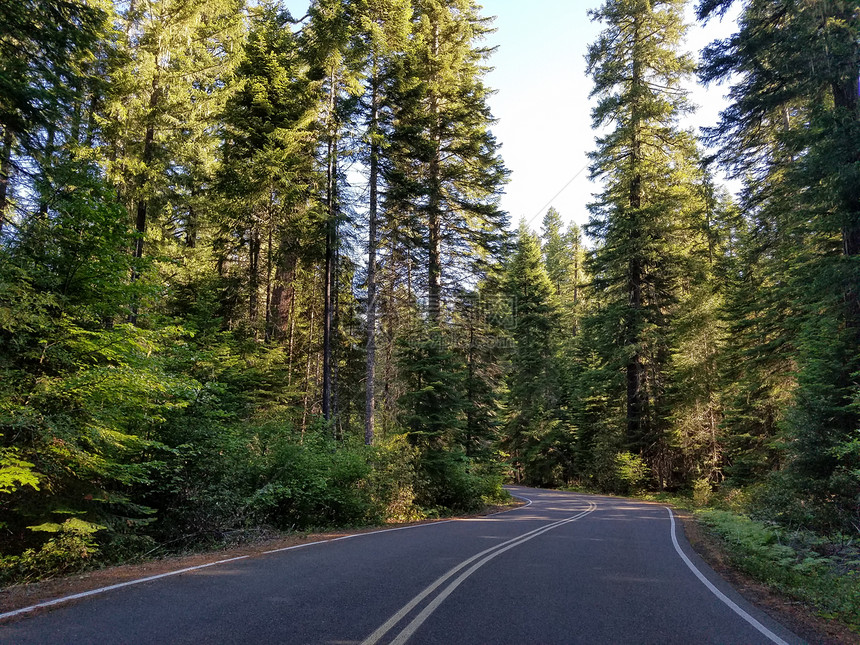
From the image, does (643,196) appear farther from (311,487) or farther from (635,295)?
(311,487)

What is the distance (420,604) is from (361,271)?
19.5m

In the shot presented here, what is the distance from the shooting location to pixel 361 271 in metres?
23.5

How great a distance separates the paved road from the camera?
4254 millimetres

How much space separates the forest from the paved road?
2911 millimetres

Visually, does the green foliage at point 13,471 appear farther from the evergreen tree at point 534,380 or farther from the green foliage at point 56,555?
the evergreen tree at point 534,380

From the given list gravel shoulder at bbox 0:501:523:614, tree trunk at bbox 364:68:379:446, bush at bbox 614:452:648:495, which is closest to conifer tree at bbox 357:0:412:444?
tree trunk at bbox 364:68:379:446

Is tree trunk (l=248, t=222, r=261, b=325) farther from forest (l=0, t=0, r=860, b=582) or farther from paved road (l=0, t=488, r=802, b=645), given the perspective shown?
paved road (l=0, t=488, r=802, b=645)

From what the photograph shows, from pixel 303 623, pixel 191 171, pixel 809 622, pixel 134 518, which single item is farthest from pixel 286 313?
pixel 809 622

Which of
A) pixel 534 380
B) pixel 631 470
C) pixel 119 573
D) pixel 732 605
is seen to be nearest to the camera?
pixel 732 605

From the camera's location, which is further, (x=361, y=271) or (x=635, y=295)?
(x=635, y=295)

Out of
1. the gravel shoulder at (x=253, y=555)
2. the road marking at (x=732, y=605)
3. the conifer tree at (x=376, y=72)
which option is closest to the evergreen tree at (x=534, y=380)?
the conifer tree at (x=376, y=72)

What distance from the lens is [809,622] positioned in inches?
215

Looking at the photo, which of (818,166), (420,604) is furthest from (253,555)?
(818,166)

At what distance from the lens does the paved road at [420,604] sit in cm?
425
